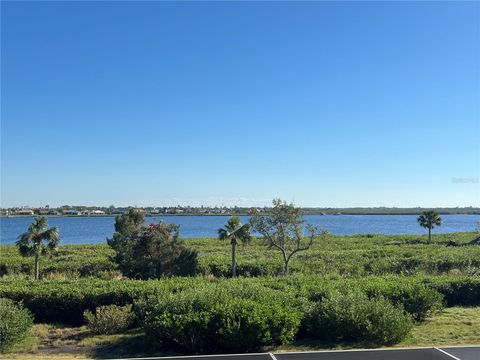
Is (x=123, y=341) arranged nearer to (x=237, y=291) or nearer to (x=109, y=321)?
(x=109, y=321)

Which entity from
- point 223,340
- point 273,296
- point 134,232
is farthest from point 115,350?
point 134,232

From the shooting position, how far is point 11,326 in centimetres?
1059

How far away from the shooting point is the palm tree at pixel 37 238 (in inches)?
1249

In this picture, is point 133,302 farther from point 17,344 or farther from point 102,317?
point 17,344

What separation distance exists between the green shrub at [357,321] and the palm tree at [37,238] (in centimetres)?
2552

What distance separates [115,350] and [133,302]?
3.17 meters

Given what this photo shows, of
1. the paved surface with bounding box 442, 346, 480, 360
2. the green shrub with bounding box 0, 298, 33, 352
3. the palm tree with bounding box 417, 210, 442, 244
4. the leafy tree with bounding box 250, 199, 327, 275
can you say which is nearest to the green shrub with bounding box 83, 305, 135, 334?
the green shrub with bounding box 0, 298, 33, 352

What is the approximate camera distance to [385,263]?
32.2 m

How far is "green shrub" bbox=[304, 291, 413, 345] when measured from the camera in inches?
397

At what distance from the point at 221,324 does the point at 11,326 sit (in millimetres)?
4775

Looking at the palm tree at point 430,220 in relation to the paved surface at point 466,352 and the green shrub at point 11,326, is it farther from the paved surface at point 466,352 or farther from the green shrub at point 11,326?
the green shrub at point 11,326

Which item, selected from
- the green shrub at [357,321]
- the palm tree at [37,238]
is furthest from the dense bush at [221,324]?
the palm tree at [37,238]

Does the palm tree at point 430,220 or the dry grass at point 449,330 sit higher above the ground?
the palm tree at point 430,220

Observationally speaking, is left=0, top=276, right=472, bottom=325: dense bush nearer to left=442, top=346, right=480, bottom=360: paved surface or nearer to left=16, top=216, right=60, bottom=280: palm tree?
left=442, top=346, right=480, bottom=360: paved surface
